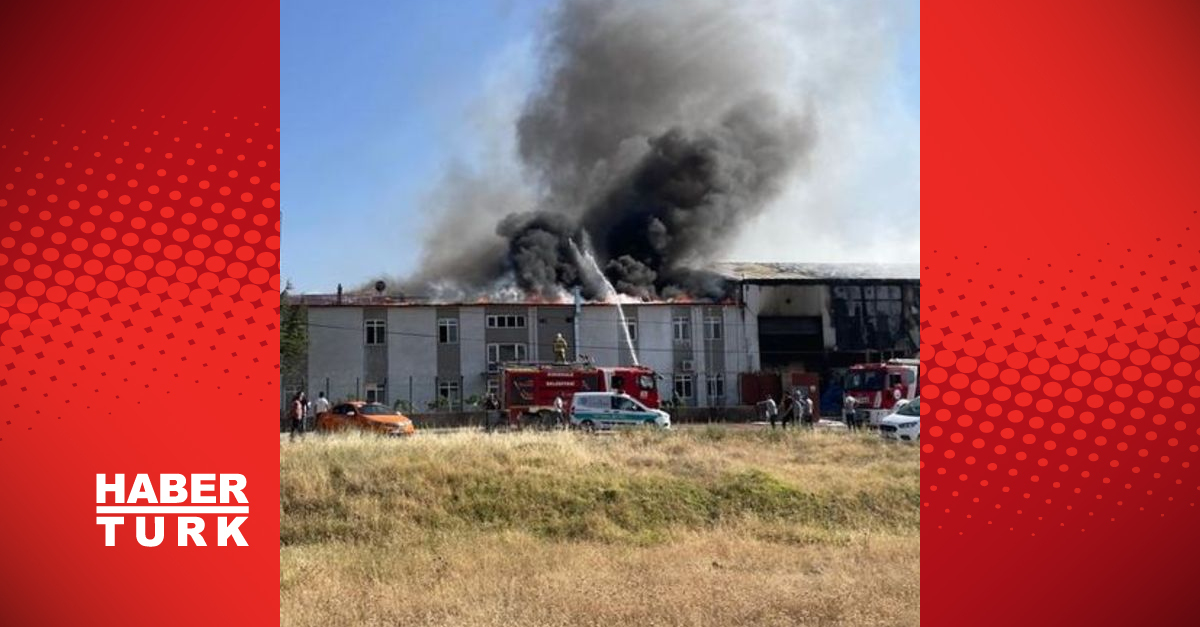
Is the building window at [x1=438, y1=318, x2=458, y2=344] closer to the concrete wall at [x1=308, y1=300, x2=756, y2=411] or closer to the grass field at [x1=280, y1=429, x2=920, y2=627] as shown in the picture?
the concrete wall at [x1=308, y1=300, x2=756, y2=411]

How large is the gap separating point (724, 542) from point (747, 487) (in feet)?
9.78

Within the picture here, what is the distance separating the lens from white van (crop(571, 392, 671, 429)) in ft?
81.3

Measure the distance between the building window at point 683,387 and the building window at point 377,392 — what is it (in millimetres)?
11350

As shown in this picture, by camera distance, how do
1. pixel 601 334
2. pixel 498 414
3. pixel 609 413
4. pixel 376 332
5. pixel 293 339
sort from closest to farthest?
pixel 609 413
pixel 498 414
pixel 293 339
pixel 376 332
pixel 601 334

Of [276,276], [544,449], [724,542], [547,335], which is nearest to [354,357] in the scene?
[547,335]

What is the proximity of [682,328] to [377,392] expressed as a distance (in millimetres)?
12400

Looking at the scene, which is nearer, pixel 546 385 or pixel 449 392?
pixel 546 385

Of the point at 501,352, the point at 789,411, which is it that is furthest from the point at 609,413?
the point at 501,352

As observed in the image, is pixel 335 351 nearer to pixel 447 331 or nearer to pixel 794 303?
pixel 447 331

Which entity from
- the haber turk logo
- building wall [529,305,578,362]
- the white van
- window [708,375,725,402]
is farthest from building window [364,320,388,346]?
the haber turk logo

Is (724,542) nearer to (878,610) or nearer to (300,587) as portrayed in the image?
(878,610)

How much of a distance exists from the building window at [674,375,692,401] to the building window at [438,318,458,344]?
8.94 meters

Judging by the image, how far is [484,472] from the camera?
1383cm

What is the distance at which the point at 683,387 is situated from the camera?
3909cm
